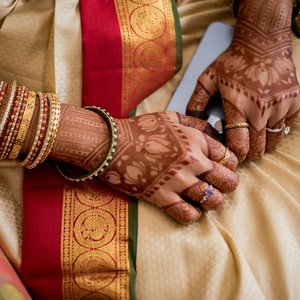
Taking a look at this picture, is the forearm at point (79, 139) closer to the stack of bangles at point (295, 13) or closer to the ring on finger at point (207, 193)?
the ring on finger at point (207, 193)

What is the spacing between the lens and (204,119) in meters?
0.77

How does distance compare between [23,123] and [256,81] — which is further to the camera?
[256,81]

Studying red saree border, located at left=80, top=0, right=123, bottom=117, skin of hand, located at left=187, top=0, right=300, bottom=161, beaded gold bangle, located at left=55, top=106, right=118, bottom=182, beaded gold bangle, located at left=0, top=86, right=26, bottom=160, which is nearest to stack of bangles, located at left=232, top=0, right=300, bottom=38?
skin of hand, located at left=187, top=0, right=300, bottom=161

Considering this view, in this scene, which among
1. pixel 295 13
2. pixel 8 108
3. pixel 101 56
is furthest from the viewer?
pixel 295 13

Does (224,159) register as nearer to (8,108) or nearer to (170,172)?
(170,172)

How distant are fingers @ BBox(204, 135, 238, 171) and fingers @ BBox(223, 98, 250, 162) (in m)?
0.01

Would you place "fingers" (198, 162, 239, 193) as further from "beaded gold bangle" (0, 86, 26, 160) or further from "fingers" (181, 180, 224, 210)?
"beaded gold bangle" (0, 86, 26, 160)

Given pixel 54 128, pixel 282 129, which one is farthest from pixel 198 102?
pixel 54 128

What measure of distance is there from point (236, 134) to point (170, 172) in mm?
140

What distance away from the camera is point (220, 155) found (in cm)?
70

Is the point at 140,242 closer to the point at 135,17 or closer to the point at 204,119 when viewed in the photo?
the point at 204,119

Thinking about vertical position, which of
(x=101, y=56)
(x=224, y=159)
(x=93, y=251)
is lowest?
(x=93, y=251)

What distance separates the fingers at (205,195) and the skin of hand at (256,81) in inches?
3.5

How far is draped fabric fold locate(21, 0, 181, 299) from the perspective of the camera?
0.64 m
